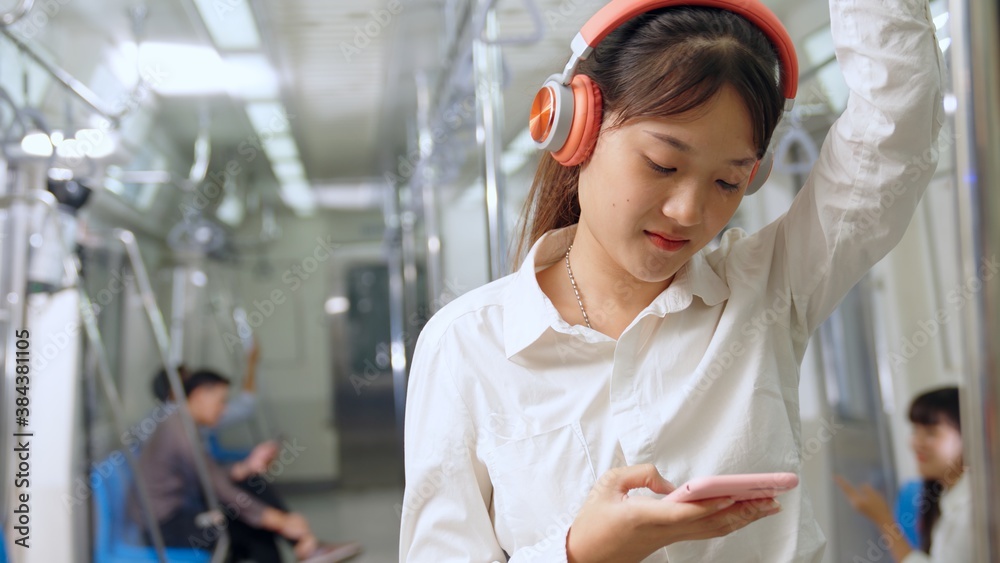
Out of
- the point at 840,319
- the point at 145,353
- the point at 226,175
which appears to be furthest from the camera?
the point at 226,175

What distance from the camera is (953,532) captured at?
212 centimetres

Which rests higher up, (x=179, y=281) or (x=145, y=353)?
(x=179, y=281)

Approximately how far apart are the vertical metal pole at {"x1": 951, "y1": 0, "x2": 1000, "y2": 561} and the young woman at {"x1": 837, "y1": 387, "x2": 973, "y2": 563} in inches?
68.5

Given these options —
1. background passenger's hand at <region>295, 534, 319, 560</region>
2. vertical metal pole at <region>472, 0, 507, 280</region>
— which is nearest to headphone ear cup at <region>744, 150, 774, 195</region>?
vertical metal pole at <region>472, 0, 507, 280</region>

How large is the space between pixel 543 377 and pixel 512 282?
0.14 metres

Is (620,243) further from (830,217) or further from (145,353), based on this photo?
(145,353)

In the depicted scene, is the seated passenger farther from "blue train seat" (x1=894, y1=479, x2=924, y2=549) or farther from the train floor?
"blue train seat" (x1=894, y1=479, x2=924, y2=549)

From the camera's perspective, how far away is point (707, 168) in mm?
783

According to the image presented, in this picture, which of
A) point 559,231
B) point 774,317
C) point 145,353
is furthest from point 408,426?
point 145,353

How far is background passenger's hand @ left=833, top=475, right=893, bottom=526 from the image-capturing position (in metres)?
2.46

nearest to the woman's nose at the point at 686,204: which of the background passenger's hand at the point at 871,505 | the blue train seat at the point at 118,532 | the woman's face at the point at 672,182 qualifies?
the woman's face at the point at 672,182

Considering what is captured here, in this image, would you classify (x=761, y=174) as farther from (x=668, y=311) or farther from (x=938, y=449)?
(x=938, y=449)

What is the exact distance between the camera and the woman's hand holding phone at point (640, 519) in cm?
67

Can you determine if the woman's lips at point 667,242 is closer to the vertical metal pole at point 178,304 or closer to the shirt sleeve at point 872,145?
the shirt sleeve at point 872,145
